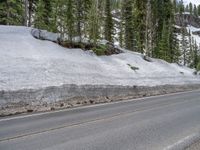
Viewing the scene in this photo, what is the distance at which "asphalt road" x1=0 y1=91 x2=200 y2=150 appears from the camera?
25.0 ft

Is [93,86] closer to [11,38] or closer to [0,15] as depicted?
[11,38]

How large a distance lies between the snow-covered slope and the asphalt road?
4.53 meters

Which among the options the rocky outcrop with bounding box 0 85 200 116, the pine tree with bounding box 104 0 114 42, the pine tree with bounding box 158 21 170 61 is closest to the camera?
the rocky outcrop with bounding box 0 85 200 116

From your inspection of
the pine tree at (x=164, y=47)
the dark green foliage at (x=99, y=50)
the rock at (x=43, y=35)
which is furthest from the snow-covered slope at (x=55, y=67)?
the pine tree at (x=164, y=47)

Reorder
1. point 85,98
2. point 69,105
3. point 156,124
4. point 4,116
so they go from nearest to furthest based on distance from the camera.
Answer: point 156,124, point 4,116, point 69,105, point 85,98

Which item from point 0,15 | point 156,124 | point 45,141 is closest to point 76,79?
point 156,124

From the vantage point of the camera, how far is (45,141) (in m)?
7.97

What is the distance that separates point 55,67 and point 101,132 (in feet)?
36.8

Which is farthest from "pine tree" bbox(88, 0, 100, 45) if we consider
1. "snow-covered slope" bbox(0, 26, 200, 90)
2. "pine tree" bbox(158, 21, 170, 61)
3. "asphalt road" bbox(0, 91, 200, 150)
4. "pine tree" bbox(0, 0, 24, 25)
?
"pine tree" bbox(158, 21, 170, 61)

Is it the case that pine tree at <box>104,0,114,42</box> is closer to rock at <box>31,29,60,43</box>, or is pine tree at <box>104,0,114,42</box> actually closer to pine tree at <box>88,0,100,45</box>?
pine tree at <box>88,0,100,45</box>

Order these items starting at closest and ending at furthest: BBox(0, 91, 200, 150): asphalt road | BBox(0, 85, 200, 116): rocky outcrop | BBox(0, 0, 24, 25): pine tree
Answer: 1. BBox(0, 91, 200, 150): asphalt road
2. BBox(0, 85, 200, 116): rocky outcrop
3. BBox(0, 0, 24, 25): pine tree

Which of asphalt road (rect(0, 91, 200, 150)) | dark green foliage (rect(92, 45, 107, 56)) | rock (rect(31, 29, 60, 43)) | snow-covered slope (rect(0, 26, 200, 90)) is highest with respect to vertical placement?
rock (rect(31, 29, 60, 43))

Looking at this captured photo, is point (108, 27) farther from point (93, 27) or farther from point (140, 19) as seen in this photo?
point (93, 27)

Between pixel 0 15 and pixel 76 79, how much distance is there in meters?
19.4
